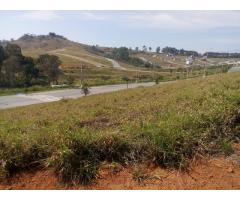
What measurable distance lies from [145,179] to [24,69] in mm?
53268

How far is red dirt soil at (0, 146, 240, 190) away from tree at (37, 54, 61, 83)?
55.3 metres

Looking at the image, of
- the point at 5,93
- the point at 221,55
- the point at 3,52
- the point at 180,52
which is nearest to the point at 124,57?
the point at 180,52

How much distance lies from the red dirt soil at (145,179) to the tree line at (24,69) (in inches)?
2020

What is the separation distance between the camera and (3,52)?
2140 inches

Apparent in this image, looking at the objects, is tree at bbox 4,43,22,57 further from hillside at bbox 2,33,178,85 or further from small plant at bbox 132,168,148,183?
small plant at bbox 132,168,148,183

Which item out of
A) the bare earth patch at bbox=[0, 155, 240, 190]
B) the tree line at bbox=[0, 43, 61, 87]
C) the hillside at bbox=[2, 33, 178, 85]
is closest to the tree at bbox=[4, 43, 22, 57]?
the tree line at bbox=[0, 43, 61, 87]

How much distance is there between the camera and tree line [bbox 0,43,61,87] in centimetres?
5284

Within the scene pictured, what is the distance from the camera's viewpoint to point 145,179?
3137mm

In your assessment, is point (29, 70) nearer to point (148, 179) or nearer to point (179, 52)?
point (148, 179)

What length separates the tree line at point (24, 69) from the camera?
52.8 metres

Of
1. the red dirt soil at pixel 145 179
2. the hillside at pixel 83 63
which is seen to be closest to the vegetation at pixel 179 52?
the hillside at pixel 83 63

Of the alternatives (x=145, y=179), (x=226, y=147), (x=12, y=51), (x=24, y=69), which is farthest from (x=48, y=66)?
(x=145, y=179)

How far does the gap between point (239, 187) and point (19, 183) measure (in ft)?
6.22

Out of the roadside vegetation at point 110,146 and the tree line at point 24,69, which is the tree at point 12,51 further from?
the roadside vegetation at point 110,146
